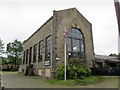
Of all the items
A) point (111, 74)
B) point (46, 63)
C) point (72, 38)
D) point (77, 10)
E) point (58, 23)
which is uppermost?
point (77, 10)

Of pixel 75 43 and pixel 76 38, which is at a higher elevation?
pixel 76 38

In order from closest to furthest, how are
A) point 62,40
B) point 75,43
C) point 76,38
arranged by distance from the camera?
point 62,40
point 75,43
point 76,38

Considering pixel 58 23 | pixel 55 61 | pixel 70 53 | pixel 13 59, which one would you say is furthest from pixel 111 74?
pixel 13 59

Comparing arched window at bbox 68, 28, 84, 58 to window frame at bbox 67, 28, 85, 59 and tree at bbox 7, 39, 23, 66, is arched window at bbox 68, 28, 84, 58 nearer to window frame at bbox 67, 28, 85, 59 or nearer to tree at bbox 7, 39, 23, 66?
window frame at bbox 67, 28, 85, 59

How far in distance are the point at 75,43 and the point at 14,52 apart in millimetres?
40016

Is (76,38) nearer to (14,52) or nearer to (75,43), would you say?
(75,43)

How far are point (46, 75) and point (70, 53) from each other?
4.01 metres

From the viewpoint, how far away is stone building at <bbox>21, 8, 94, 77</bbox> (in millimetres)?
14789

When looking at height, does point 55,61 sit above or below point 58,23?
below

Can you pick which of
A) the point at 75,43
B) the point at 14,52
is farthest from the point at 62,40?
the point at 14,52

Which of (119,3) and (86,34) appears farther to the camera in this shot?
(86,34)

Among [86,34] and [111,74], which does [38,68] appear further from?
[111,74]

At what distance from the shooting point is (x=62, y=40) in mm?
15320

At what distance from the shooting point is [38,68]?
60.0 ft
